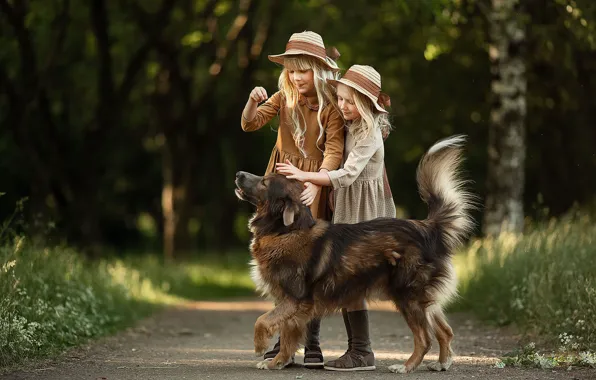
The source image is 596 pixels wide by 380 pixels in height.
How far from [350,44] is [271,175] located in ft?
58.1

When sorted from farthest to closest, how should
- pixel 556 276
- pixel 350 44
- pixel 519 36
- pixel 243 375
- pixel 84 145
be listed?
pixel 350 44 < pixel 84 145 < pixel 519 36 < pixel 556 276 < pixel 243 375

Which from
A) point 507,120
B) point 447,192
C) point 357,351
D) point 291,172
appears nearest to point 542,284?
point 447,192

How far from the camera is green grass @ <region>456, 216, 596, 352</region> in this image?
10.5 meters

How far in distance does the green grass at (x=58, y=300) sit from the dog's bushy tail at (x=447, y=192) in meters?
3.39

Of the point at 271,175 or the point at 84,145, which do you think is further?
the point at 84,145

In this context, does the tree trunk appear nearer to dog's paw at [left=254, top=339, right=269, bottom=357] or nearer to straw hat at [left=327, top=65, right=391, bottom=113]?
straw hat at [left=327, top=65, right=391, bottom=113]

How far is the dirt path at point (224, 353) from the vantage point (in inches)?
350

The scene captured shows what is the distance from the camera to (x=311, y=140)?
31.2ft

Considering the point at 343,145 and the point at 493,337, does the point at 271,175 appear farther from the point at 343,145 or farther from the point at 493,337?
the point at 493,337

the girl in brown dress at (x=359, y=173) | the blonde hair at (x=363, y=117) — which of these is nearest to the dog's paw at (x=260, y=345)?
the girl in brown dress at (x=359, y=173)

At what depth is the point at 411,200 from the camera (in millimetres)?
36562

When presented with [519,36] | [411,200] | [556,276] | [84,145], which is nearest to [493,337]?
[556,276]

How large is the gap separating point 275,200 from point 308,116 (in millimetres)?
956

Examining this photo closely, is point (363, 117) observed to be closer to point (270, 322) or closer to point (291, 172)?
point (291, 172)
